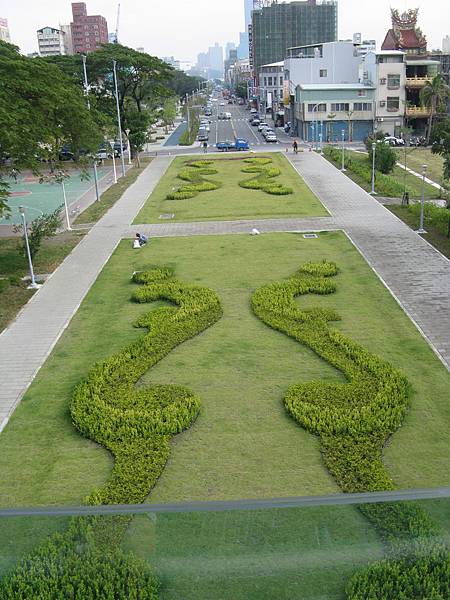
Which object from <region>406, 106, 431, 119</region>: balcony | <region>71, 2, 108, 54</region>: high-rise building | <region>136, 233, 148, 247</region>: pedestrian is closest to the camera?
<region>136, 233, 148, 247</region>: pedestrian

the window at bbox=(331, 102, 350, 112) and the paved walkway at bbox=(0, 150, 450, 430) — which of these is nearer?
the paved walkway at bbox=(0, 150, 450, 430)

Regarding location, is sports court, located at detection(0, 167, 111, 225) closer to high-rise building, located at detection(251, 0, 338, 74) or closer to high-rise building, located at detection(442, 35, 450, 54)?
high-rise building, located at detection(442, 35, 450, 54)

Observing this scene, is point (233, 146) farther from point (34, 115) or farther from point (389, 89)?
point (34, 115)

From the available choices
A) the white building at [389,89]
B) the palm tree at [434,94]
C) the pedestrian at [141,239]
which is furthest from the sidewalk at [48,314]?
the white building at [389,89]

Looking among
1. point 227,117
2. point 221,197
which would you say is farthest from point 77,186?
point 227,117

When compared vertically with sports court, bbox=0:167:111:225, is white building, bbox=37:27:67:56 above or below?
above

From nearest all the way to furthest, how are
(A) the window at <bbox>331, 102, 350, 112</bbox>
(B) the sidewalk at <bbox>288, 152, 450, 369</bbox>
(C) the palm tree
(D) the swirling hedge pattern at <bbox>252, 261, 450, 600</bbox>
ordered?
(D) the swirling hedge pattern at <bbox>252, 261, 450, 600</bbox> < (B) the sidewalk at <bbox>288, 152, 450, 369</bbox> < (C) the palm tree < (A) the window at <bbox>331, 102, 350, 112</bbox>

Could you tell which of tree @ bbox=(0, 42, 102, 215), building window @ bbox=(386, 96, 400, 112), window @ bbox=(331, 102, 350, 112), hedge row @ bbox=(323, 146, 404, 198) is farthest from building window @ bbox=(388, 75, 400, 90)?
tree @ bbox=(0, 42, 102, 215)
